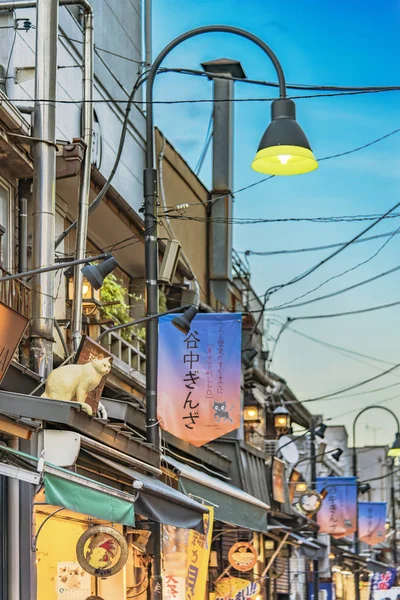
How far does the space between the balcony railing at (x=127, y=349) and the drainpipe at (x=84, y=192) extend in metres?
4.98

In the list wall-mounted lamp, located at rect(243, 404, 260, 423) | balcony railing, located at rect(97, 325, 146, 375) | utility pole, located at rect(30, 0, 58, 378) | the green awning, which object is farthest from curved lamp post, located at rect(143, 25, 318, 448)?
wall-mounted lamp, located at rect(243, 404, 260, 423)

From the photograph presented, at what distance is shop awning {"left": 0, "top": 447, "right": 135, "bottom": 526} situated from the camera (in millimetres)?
11195

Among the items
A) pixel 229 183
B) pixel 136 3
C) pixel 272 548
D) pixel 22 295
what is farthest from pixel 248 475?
pixel 22 295

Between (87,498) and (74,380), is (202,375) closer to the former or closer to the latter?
(74,380)

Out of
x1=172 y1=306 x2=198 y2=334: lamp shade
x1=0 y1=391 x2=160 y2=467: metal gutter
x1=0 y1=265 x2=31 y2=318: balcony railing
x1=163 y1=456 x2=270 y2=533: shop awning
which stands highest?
x1=0 y1=265 x2=31 y2=318: balcony railing

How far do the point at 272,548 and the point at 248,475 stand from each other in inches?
231

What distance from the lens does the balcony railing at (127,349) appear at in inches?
981

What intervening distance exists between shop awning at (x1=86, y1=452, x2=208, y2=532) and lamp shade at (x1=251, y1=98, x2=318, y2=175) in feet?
16.1

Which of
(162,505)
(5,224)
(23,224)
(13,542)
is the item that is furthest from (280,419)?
(13,542)

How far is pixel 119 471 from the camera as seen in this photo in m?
15.9

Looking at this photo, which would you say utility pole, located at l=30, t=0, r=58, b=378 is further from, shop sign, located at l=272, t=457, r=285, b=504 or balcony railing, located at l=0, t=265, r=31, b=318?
shop sign, located at l=272, t=457, r=285, b=504

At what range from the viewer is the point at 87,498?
484 inches

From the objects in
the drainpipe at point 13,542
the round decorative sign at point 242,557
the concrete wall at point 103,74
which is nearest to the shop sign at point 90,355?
the drainpipe at point 13,542

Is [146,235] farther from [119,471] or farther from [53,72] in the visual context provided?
[119,471]
